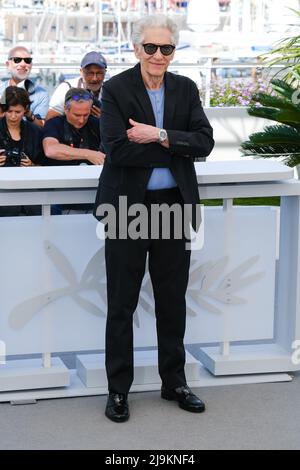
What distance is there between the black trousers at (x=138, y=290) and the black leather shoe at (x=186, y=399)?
16cm

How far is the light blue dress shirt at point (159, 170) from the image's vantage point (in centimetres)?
529

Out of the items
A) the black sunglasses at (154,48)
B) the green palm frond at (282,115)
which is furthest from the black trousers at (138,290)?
the green palm frond at (282,115)

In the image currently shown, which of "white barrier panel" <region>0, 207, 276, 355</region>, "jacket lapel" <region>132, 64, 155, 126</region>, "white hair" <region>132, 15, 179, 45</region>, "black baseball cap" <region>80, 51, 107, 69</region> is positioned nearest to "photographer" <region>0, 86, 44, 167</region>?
"black baseball cap" <region>80, 51, 107, 69</region>

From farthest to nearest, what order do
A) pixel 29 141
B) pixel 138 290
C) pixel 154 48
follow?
1. pixel 29 141
2. pixel 138 290
3. pixel 154 48

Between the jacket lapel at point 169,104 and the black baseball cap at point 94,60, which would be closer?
the jacket lapel at point 169,104

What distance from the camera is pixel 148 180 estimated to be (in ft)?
17.3

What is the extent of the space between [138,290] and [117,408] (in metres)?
0.62

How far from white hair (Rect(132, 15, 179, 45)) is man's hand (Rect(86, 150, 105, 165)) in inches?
78.8

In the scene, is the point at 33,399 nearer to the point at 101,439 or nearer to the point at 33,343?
the point at 33,343

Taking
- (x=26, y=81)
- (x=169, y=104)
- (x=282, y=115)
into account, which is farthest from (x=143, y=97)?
(x=282, y=115)

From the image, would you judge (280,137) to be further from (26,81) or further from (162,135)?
(162,135)

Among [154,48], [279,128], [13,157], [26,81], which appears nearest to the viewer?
[154,48]

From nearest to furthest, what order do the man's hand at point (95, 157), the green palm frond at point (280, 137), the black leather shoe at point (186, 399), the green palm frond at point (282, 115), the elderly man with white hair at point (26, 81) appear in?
the black leather shoe at point (186, 399) → the man's hand at point (95, 157) → the elderly man with white hair at point (26, 81) → the green palm frond at point (282, 115) → the green palm frond at point (280, 137)

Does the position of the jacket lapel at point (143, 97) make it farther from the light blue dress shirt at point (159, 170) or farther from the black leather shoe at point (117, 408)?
the black leather shoe at point (117, 408)
